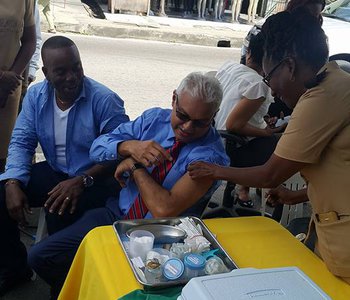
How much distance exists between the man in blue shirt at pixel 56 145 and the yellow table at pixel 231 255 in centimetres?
72

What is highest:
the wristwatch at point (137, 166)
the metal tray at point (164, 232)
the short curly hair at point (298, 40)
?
the short curly hair at point (298, 40)

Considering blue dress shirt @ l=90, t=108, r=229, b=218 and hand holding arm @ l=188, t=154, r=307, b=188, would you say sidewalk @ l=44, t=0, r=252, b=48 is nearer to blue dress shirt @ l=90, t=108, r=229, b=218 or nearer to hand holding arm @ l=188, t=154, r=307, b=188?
blue dress shirt @ l=90, t=108, r=229, b=218

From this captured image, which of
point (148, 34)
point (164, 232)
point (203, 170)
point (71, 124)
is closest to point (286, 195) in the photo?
point (203, 170)

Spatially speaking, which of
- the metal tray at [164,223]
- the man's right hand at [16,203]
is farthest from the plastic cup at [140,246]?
the man's right hand at [16,203]

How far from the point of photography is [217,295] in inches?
42.9

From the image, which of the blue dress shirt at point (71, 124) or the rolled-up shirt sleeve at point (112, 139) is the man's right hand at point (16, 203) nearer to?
the blue dress shirt at point (71, 124)

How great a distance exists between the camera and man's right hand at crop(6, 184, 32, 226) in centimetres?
227

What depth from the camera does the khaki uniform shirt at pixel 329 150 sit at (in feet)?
5.03

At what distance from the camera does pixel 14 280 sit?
2471 mm

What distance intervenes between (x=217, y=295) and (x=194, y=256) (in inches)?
14.2

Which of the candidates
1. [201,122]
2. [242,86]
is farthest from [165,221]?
[242,86]

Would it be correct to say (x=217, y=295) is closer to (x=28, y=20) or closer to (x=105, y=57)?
(x=28, y=20)

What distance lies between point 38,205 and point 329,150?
1.58 m

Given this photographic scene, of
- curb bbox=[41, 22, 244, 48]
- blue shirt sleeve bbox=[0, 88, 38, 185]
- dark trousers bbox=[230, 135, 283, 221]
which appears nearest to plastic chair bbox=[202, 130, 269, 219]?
dark trousers bbox=[230, 135, 283, 221]
